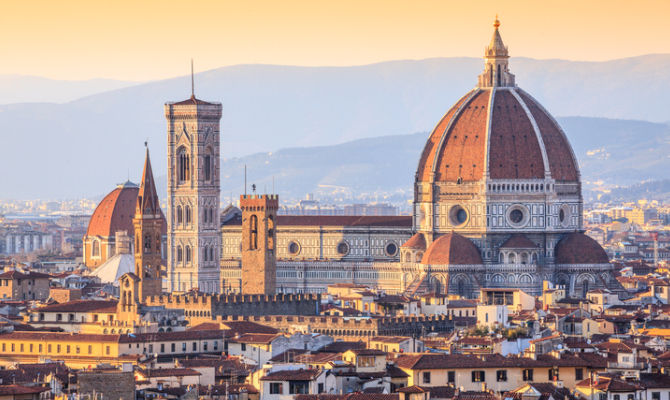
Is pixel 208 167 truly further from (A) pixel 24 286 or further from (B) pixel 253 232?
(B) pixel 253 232

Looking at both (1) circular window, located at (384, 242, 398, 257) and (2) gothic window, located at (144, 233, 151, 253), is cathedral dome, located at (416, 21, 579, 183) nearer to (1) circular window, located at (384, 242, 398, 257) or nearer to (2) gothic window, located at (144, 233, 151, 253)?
(1) circular window, located at (384, 242, 398, 257)

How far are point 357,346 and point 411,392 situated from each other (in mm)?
21131

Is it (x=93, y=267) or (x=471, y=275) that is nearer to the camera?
(x=471, y=275)

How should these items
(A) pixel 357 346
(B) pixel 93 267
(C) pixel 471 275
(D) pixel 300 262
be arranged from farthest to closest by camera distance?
(B) pixel 93 267, (D) pixel 300 262, (C) pixel 471 275, (A) pixel 357 346

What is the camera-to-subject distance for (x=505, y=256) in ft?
483

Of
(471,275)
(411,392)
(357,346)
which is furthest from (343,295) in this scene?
(411,392)

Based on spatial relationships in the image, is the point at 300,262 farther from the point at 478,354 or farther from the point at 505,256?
the point at 478,354

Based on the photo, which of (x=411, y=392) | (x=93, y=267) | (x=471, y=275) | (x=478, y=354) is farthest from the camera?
(x=93, y=267)

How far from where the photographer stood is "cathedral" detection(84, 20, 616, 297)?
146 m

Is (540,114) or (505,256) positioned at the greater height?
(540,114)

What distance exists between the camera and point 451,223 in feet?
497

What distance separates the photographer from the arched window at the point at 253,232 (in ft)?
431

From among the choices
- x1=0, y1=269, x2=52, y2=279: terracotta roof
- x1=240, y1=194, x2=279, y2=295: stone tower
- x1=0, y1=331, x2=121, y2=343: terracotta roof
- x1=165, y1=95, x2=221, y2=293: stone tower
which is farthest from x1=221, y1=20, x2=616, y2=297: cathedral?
x1=0, y1=331, x2=121, y2=343: terracotta roof

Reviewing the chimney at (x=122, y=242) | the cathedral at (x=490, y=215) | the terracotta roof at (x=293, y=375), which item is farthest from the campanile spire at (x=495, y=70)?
the terracotta roof at (x=293, y=375)
